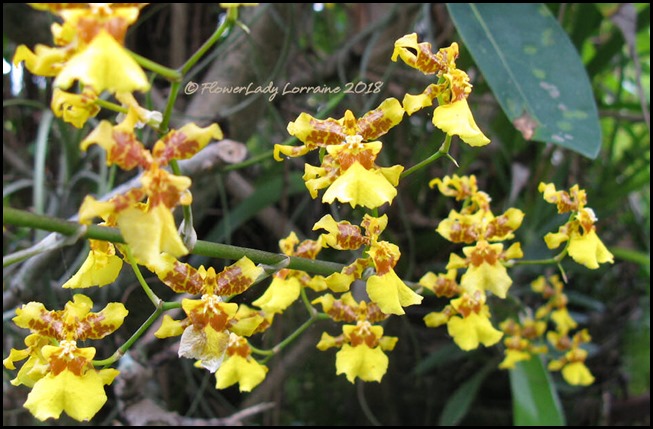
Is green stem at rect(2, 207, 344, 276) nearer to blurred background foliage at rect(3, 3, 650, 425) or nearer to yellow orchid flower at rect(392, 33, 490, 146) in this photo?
yellow orchid flower at rect(392, 33, 490, 146)

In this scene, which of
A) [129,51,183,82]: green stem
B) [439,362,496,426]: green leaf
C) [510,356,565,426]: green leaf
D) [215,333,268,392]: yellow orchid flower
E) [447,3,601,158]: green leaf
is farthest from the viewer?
[439,362,496,426]: green leaf

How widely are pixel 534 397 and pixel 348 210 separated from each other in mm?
343

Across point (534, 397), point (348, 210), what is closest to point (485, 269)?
point (348, 210)

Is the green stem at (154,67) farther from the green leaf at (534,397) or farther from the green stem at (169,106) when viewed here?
the green leaf at (534,397)

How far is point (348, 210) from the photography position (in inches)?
29.4

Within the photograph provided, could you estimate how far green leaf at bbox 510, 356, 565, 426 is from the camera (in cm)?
80

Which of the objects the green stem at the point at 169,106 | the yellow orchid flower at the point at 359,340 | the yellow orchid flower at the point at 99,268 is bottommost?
the yellow orchid flower at the point at 359,340

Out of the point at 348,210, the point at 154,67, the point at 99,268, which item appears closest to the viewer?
the point at 154,67

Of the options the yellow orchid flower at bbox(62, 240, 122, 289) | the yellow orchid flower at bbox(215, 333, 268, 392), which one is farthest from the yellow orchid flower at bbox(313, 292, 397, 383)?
the yellow orchid flower at bbox(62, 240, 122, 289)

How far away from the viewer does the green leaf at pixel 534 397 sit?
80cm

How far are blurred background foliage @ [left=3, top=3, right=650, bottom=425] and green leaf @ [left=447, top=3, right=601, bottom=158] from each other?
4 cm

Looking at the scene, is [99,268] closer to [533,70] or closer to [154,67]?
[154,67]

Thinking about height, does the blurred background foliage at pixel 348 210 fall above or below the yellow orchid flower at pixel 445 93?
below

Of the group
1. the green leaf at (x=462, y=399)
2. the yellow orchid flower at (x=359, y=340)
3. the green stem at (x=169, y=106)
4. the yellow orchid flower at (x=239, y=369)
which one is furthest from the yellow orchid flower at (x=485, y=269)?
the green leaf at (x=462, y=399)
